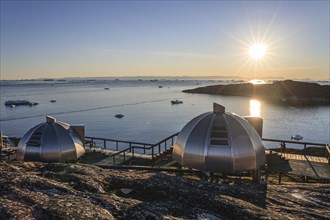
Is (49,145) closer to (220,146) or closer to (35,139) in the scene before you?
(35,139)

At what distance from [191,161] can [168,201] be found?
789 centimetres

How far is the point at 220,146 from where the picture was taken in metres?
14.9

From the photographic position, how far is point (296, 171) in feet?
66.0

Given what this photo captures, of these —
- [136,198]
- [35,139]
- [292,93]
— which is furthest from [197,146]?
[292,93]

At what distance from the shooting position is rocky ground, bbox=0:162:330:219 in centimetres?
603

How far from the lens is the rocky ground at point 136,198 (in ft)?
19.8

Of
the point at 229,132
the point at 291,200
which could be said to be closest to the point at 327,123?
the point at 229,132

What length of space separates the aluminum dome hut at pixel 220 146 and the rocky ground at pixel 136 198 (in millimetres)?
4634

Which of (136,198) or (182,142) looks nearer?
(136,198)

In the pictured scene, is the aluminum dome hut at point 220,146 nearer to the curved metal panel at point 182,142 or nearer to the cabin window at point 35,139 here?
the curved metal panel at point 182,142

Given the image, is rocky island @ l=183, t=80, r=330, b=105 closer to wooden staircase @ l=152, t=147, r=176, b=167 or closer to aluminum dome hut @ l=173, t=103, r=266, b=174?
wooden staircase @ l=152, t=147, r=176, b=167

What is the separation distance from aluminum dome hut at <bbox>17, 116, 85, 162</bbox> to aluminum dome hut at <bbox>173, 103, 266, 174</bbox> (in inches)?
283

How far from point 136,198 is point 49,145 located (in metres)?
12.5

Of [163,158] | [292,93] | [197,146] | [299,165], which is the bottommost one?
[299,165]
